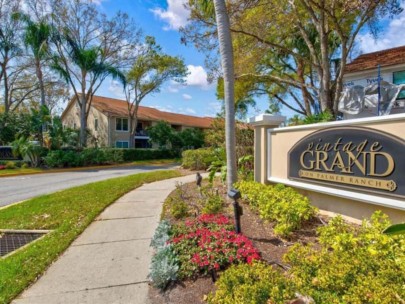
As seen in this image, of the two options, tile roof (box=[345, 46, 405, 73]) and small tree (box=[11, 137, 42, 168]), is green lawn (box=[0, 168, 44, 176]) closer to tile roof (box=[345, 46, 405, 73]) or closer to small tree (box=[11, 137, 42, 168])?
small tree (box=[11, 137, 42, 168])

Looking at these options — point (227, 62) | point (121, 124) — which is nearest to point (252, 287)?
point (227, 62)

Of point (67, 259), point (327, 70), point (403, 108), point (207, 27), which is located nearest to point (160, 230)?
point (67, 259)

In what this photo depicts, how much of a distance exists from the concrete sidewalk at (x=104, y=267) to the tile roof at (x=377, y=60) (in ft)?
45.1

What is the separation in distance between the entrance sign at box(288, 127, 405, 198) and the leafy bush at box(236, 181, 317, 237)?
0.59 metres

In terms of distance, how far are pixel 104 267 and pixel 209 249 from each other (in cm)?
153

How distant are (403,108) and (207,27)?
929 cm

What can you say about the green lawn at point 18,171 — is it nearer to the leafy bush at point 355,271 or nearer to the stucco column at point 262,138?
the stucco column at point 262,138

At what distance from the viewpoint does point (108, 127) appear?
107ft

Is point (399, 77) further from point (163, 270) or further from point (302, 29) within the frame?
point (163, 270)

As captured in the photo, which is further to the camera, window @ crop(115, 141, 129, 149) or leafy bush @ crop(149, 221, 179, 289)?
window @ crop(115, 141, 129, 149)

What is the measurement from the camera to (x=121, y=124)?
3409 centimetres

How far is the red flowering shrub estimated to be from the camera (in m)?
3.36

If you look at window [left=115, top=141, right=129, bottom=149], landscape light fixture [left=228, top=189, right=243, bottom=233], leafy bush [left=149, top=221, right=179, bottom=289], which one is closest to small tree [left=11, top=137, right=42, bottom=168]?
window [left=115, top=141, right=129, bottom=149]

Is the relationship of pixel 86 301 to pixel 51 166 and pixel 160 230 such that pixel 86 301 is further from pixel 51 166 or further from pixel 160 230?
pixel 51 166
